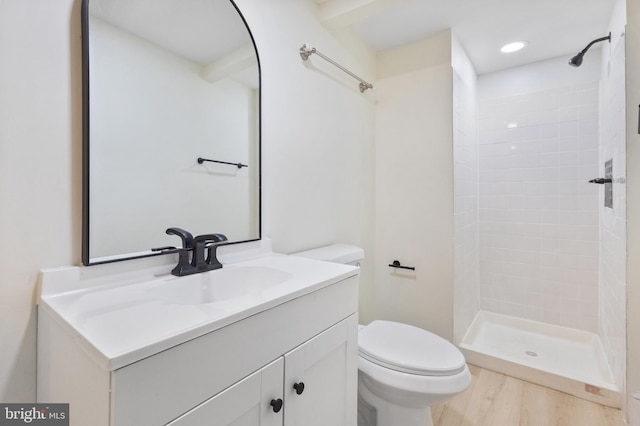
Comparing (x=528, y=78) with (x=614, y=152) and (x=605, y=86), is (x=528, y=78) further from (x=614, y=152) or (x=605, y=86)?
(x=614, y=152)

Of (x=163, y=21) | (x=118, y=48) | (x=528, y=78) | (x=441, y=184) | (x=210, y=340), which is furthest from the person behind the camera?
Answer: (x=528, y=78)

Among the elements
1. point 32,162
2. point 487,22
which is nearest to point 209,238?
point 32,162

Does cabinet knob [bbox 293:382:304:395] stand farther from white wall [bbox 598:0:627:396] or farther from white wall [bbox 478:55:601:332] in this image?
white wall [bbox 478:55:601:332]

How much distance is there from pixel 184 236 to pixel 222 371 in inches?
20.2

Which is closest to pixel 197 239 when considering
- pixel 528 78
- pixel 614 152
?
pixel 614 152

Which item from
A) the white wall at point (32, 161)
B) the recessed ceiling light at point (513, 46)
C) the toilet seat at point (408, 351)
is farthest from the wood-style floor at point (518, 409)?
the recessed ceiling light at point (513, 46)

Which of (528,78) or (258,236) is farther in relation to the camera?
(528,78)

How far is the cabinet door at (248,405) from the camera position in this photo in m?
0.60

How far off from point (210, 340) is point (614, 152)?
90.9 inches

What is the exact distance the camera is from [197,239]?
3.37ft

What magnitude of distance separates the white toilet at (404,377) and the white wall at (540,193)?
158cm

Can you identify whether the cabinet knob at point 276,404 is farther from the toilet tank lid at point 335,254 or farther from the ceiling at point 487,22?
the ceiling at point 487,22

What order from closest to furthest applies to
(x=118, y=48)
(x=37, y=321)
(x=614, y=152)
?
(x=37, y=321), (x=118, y=48), (x=614, y=152)

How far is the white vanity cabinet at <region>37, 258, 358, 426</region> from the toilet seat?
0.30 m
